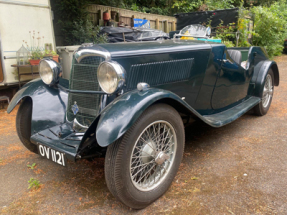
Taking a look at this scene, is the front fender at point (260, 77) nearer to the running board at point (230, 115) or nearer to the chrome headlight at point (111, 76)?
the running board at point (230, 115)

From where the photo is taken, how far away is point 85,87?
2.44 meters

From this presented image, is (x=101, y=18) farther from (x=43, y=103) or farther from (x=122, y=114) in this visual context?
(x=122, y=114)

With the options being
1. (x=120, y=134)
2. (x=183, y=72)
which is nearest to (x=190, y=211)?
(x=120, y=134)

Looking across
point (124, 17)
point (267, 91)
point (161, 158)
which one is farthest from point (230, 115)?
point (124, 17)

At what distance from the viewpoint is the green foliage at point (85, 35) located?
7.34 meters

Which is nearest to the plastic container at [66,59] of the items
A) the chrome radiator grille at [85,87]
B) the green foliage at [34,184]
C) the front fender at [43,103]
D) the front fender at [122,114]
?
the front fender at [43,103]

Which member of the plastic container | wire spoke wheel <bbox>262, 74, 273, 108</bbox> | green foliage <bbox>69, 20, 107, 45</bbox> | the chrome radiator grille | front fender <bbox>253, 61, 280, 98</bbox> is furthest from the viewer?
green foliage <bbox>69, 20, 107, 45</bbox>

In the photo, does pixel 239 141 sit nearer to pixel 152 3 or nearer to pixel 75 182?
pixel 75 182

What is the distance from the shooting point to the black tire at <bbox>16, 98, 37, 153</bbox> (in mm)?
2719

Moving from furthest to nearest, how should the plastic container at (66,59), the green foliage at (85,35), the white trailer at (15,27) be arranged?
the green foliage at (85,35) → the plastic container at (66,59) → the white trailer at (15,27)

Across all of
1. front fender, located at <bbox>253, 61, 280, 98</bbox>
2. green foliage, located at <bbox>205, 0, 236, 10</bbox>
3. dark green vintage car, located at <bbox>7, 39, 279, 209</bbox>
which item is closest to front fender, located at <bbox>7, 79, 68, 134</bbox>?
dark green vintage car, located at <bbox>7, 39, 279, 209</bbox>

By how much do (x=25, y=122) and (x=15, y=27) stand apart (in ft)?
11.2

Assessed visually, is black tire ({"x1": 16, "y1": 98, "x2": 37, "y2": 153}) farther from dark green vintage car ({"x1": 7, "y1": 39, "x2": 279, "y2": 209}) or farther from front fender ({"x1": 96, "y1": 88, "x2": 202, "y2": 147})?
front fender ({"x1": 96, "y1": 88, "x2": 202, "y2": 147})

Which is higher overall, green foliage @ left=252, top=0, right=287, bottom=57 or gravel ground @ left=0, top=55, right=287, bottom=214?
green foliage @ left=252, top=0, right=287, bottom=57
